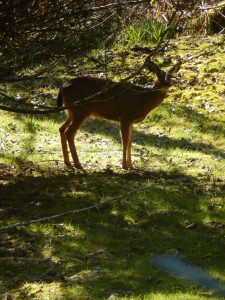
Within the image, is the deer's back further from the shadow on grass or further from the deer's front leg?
the shadow on grass

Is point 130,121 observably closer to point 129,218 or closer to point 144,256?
point 129,218

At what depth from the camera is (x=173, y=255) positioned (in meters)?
5.85

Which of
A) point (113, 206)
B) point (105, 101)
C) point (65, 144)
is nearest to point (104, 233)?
→ point (113, 206)

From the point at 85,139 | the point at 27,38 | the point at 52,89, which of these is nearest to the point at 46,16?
the point at 27,38

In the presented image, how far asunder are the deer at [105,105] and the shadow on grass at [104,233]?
0.59 m

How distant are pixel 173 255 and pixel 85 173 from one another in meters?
2.92

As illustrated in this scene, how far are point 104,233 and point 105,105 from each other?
111 inches

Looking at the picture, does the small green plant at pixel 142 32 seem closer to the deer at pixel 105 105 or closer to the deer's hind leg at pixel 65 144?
the deer at pixel 105 105

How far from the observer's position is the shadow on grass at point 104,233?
5.32 meters

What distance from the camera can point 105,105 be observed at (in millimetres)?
8844

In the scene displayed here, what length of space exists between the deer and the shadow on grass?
1.94 ft

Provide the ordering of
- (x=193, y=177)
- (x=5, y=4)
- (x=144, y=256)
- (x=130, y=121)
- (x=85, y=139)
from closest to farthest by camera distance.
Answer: (x=144, y=256)
(x=5, y=4)
(x=193, y=177)
(x=130, y=121)
(x=85, y=139)

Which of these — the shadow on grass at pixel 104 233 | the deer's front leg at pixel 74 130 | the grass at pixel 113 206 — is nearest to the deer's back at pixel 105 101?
the deer's front leg at pixel 74 130

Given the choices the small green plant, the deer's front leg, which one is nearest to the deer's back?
the deer's front leg
